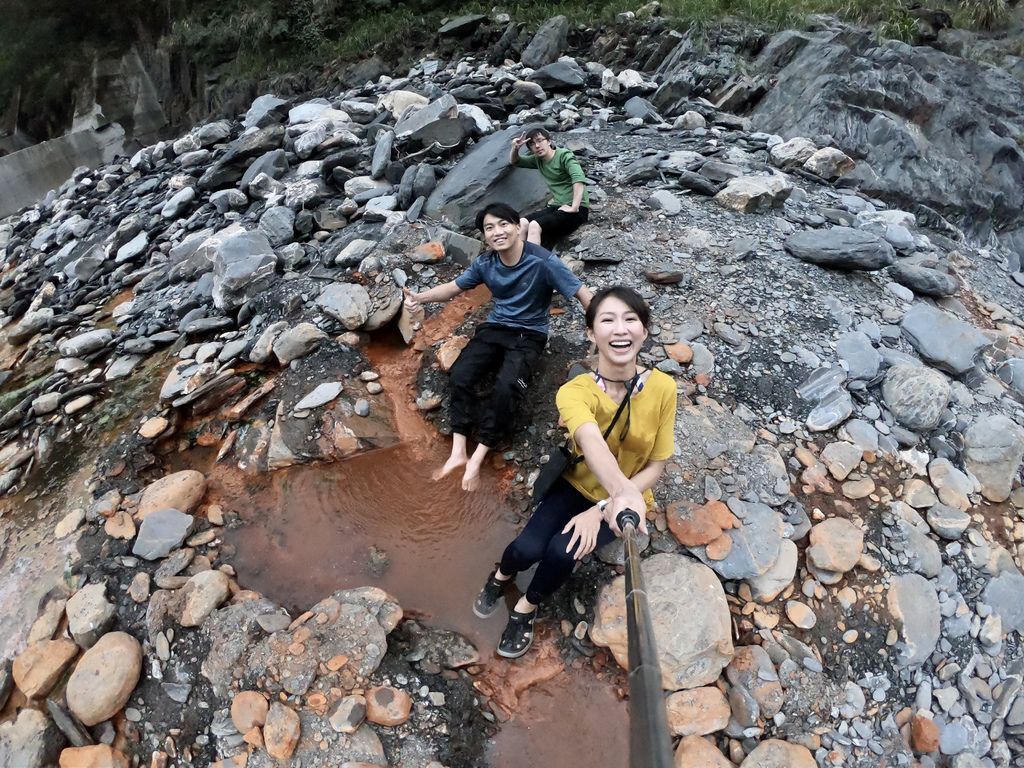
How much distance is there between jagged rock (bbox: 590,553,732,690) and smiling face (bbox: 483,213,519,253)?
2.14 m

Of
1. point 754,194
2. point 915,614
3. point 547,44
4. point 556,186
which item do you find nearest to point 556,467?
point 915,614

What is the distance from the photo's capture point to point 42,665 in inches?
116

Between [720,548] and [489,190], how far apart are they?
3.98 m

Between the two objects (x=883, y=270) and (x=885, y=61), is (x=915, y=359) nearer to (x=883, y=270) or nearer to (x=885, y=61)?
(x=883, y=270)

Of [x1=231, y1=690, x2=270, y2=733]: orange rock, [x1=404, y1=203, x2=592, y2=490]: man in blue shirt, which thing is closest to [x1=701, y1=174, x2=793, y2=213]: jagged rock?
[x1=404, y1=203, x2=592, y2=490]: man in blue shirt

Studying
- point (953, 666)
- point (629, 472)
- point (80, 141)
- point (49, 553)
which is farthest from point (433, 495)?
point (80, 141)

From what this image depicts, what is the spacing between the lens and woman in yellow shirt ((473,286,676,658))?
237 cm

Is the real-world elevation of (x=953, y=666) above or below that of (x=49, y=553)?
below

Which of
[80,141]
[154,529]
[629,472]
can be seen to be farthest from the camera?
[80,141]

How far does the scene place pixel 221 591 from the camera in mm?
3164

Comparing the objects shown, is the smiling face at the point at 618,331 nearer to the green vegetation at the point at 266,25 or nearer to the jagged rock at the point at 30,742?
the jagged rock at the point at 30,742

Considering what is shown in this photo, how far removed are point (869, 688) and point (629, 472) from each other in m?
1.61

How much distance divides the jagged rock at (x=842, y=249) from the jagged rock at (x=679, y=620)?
3.06m

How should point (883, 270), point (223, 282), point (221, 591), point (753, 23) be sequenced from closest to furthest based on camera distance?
point (221, 591) → point (883, 270) → point (223, 282) → point (753, 23)
